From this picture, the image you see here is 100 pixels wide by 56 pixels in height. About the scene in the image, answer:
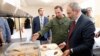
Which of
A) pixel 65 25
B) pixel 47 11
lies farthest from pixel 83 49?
→ pixel 47 11

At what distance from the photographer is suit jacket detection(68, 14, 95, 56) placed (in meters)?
1.79

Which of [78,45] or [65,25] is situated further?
[65,25]

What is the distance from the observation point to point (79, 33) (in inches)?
73.2

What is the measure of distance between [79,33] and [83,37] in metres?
0.07

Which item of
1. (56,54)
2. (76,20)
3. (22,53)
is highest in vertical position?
(76,20)

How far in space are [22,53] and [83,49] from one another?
70cm

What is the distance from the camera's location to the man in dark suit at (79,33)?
1.79m

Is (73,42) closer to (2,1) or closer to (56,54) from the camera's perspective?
(56,54)

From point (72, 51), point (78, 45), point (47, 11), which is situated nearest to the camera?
point (72, 51)

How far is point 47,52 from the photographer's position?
1.87m

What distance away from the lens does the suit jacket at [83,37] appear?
179cm

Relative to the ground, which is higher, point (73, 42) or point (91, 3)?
point (91, 3)

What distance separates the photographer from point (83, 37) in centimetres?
182

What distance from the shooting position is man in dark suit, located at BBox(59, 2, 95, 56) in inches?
70.3
